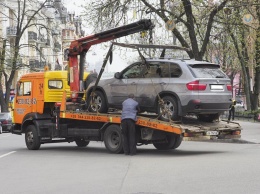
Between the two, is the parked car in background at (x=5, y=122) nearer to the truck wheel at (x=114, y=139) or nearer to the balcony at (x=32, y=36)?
the truck wheel at (x=114, y=139)

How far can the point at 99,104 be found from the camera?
694 inches

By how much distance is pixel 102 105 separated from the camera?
17469 millimetres

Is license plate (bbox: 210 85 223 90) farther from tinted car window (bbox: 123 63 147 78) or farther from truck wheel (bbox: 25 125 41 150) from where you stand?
truck wheel (bbox: 25 125 41 150)

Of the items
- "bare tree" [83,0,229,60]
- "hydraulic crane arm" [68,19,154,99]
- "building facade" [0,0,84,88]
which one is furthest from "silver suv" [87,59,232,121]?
"building facade" [0,0,84,88]

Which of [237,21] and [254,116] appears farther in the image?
[254,116]

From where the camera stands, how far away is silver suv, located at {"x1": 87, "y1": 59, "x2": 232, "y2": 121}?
1548 centimetres

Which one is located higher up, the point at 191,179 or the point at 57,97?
the point at 57,97

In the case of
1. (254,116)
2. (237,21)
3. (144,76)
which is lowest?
(254,116)

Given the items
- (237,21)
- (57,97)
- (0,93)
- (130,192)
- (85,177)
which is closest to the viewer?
(130,192)

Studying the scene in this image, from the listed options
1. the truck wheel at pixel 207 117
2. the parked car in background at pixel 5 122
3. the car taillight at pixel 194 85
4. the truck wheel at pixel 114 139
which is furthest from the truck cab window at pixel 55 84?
the parked car in background at pixel 5 122

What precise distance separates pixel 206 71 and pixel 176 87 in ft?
3.57

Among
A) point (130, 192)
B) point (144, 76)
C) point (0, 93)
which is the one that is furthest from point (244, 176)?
point (0, 93)

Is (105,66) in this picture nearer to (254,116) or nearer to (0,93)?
(254,116)

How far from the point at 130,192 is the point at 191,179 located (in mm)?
1665
